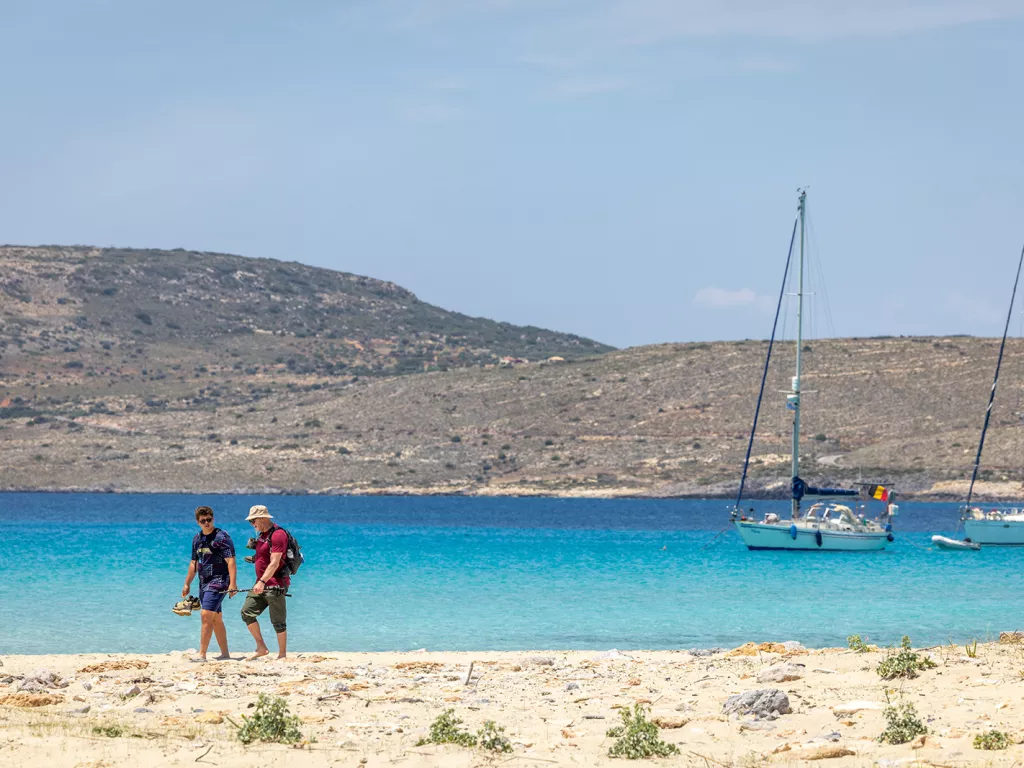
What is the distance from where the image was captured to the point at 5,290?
139750mm

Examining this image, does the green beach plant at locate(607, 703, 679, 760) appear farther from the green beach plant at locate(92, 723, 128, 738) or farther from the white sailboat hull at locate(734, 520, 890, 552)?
the white sailboat hull at locate(734, 520, 890, 552)

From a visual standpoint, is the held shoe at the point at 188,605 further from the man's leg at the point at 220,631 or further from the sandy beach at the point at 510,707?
the sandy beach at the point at 510,707

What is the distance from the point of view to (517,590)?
3086cm

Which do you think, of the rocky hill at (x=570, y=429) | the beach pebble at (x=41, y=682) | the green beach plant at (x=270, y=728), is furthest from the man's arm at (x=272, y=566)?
the rocky hill at (x=570, y=429)

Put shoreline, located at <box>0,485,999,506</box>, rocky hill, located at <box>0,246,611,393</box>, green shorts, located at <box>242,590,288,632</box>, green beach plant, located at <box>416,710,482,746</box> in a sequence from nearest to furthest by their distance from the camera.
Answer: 1. green beach plant, located at <box>416,710,482,746</box>
2. green shorts, located at <box>242,590,288,632</box>
3. shoreline, located at <box>0,485,999,506</box>
4. rocky hill, located at <box>0,246,611,393</box>

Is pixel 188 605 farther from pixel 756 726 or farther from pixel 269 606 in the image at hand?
pixel 756 726

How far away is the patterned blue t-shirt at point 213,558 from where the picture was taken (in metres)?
14.5

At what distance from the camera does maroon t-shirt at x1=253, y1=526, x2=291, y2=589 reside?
47.9 ft

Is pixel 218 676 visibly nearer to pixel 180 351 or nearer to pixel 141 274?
pixel 180 351

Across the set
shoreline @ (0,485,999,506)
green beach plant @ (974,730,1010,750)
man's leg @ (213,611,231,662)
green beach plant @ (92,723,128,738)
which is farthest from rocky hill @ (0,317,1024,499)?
green beach plant @ (92,723,128,738)

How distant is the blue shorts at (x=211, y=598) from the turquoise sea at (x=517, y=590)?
15.8 feet

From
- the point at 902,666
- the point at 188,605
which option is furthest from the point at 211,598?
the point at 902,666

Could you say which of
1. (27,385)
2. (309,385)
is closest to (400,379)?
(309,385)

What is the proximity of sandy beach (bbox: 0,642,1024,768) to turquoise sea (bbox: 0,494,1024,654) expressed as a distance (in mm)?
5092
